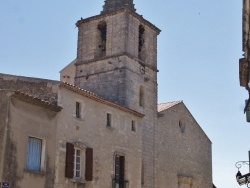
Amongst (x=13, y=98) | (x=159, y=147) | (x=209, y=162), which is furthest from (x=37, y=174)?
(x=209, y=162)

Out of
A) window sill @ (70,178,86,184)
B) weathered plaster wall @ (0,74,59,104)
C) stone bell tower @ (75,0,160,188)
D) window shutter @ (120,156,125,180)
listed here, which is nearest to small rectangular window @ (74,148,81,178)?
window sill @ (70,178,86,184)

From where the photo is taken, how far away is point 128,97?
27.0 meters

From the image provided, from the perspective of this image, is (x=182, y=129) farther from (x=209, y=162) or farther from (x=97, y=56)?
(x=97, y=56)

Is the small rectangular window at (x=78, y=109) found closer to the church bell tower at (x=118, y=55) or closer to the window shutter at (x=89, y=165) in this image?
the window shutter at (x=89, y=165)

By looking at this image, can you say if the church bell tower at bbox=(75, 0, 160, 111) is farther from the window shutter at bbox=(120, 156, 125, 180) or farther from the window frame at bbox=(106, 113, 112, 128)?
the window shutter at bbox=(120, 156, 125, 180)

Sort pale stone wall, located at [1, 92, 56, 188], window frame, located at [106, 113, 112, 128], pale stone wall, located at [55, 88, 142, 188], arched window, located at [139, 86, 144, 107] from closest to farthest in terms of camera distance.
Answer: pale stone wall, located at [1, 92, 56, 188] → pale stone wall, located at [55, 88, 142, 188] → window frame, located at [106, 113, 112, 128] → arched window, located at [139, 86, 144, 107]

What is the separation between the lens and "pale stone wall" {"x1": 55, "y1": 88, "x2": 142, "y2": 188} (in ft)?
63.5

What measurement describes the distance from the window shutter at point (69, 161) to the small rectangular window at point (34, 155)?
54.3 inches

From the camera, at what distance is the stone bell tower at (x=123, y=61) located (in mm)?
27391

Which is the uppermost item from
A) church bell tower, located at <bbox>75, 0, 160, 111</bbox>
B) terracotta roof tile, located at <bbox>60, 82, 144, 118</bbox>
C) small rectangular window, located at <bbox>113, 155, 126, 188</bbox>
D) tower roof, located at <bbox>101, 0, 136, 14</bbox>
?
tower roof, located at <bbox>101, 0, 136, 14</bbox>

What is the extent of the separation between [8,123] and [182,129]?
17.0 m

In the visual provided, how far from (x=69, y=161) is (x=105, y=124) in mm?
3329

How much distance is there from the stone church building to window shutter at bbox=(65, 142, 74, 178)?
4 cm

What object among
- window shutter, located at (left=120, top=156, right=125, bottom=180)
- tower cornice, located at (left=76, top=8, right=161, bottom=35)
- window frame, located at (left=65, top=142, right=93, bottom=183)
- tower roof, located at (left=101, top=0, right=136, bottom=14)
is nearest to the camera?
window frame, located at (left=65, top=142, right=93, bottom=183)
